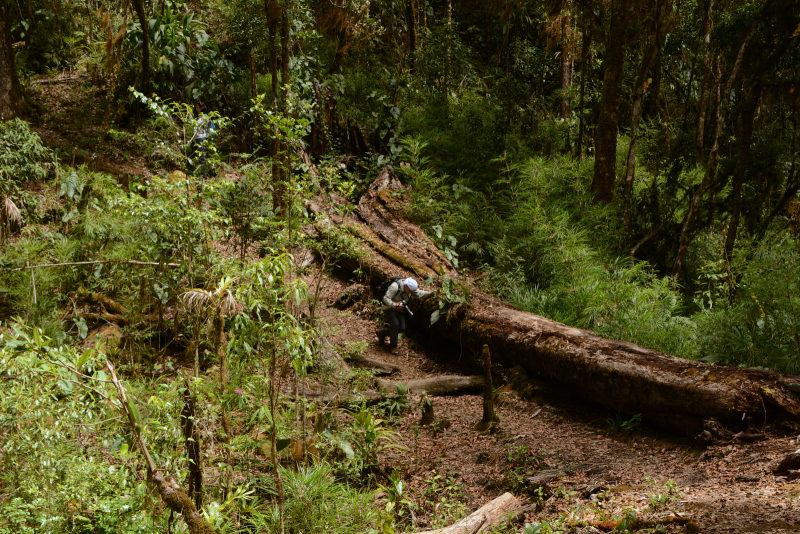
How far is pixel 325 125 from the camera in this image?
42.2ft

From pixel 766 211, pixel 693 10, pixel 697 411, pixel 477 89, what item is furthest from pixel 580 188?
pixel 693 10

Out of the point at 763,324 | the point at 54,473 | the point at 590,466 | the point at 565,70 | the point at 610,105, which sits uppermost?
the point at 565,70

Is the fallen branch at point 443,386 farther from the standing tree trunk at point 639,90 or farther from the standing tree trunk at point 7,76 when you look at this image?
the standing tree trunk at point 7,76

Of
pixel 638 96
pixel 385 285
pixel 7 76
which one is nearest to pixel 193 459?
pixel 385 285

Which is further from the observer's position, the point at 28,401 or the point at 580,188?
the point at 580,188

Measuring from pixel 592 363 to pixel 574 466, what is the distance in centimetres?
154

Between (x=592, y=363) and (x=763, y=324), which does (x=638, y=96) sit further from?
(x=592, y=363)

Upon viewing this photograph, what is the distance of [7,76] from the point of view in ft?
34.4

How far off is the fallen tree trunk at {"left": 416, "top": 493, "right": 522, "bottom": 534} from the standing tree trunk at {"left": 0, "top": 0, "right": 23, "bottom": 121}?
11.0 meters

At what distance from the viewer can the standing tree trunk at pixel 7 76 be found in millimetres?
10312

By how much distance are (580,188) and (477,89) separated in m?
5.99

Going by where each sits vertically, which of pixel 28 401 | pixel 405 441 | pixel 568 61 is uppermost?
pixel 568 61

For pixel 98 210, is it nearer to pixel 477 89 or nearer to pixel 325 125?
pixel 325 125

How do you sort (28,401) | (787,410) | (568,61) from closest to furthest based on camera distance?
(28,401) → (787,410) → (568,61)
